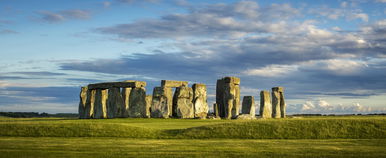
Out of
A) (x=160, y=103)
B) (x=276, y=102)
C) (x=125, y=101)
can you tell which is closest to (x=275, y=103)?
(x=276, y=102)

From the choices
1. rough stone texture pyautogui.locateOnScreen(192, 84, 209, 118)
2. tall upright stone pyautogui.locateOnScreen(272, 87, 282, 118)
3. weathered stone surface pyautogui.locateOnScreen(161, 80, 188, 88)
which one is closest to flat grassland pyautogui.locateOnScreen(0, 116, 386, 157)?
rough stone texture pyautogui.locateOnScreen(192, 84, 209, 118)

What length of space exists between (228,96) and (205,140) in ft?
76.8

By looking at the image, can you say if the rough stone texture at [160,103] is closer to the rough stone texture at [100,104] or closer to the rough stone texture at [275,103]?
the rough stone texture at [100,104]

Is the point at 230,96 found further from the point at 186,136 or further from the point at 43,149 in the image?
the point at 43,149

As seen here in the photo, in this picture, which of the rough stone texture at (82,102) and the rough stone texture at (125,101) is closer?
the rough stone texture at (125,101)

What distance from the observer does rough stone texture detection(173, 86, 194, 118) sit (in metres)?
39.6

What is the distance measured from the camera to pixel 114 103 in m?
40.9

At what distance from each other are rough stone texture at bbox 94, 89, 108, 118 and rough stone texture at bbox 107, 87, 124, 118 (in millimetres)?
1039

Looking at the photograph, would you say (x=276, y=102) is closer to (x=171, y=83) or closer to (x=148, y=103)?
(x=171, y=83)

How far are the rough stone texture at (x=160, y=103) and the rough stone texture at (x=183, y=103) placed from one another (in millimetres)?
869

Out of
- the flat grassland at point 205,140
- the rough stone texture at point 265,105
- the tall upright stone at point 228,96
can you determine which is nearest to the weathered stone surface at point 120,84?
the tall upright stone at point 228,96

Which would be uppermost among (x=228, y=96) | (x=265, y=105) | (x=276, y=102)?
(x=228, y=96)

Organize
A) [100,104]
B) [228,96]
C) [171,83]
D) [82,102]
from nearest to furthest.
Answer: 1. [171,83]
2. [228,96]
3. [100,104]
4. [82,102]

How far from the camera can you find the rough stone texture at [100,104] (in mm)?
42031
